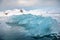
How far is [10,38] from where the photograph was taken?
1.61 meters

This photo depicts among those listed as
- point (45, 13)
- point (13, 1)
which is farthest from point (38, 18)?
point (13, 1)

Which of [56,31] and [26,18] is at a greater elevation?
[26,18]

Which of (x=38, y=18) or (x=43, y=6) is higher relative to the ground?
(x=43, y=6)

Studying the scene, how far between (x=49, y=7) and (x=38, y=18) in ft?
0.80

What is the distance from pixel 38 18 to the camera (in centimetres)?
164

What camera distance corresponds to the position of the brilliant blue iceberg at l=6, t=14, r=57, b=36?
5.29 feet

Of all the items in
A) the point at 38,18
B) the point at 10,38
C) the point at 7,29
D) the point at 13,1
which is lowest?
the point at 10,38

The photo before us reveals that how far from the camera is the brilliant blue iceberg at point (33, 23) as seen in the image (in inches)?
63.4

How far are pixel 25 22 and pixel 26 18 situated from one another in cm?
6

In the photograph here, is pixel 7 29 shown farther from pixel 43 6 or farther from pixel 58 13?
pixel 58 13

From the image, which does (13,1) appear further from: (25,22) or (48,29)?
(48,29)

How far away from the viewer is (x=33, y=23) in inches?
64.4

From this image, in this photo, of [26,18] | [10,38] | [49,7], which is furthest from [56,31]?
[10,38]

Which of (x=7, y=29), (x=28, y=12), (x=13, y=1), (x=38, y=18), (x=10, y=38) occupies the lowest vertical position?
(x=10, y=38)
